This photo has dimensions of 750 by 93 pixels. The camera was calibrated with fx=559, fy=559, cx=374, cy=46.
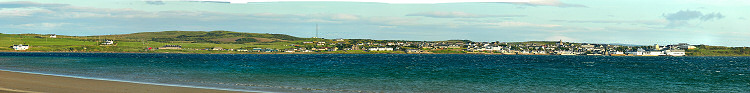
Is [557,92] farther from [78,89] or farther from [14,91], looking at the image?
[14,91]

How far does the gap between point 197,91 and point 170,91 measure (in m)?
1.22

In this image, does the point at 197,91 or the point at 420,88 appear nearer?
the point at 197,91

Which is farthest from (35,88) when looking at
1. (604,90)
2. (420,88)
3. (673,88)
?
(673,88)

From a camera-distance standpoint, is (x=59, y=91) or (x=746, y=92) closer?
(x=59, y=91)

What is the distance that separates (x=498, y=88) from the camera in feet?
108

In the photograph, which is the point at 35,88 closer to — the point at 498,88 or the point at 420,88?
the point at 420,88

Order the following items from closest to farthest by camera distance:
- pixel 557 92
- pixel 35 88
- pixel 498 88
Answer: pixel 35 88 → pixel 557 92 → pixel 498 88

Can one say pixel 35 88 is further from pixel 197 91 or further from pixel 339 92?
pixel 339 92

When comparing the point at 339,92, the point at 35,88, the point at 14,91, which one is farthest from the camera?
the point at 339,92

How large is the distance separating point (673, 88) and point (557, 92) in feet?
33.1

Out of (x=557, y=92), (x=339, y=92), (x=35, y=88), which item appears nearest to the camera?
(x=35, y=88)

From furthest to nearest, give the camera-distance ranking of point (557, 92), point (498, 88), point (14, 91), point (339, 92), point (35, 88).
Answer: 1. point (498, 88)
2. point (557, 92)
3. point (339, 92)
4. point (35, 88)
5. point (14, 91)

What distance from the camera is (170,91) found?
2494cm

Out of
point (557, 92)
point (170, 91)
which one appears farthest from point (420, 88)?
point (170, 91)
